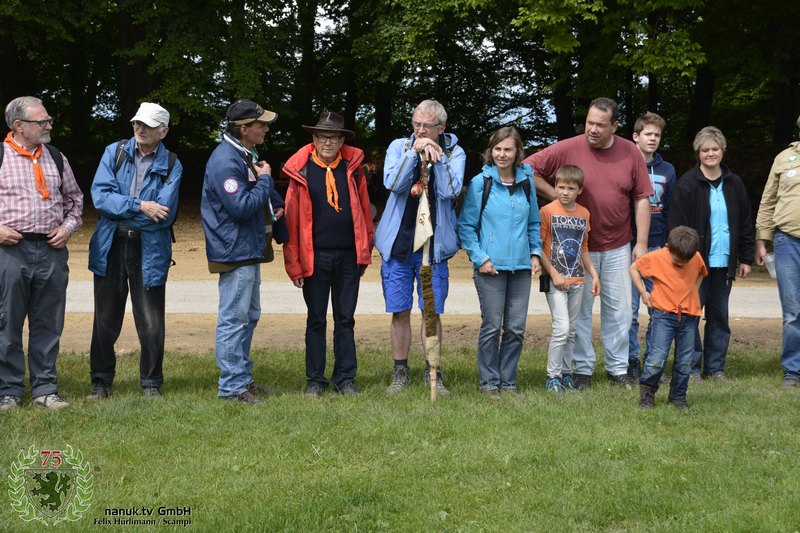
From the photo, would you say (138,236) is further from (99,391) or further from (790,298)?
(790,298)

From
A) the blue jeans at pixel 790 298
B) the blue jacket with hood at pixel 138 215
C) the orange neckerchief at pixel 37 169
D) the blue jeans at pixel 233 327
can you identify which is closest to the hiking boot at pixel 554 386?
the blue jeans at pixel 790 298

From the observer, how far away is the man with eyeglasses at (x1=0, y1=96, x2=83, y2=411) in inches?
257

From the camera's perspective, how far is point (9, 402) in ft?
21.5

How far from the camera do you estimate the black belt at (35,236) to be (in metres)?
6.56

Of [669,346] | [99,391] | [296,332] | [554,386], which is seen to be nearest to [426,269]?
[554,386]

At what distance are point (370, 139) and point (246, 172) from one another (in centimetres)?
2108

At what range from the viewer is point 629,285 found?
293 inches

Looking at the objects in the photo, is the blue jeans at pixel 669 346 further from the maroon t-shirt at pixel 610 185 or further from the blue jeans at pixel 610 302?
the maroon t-shirt at pixel 610 185

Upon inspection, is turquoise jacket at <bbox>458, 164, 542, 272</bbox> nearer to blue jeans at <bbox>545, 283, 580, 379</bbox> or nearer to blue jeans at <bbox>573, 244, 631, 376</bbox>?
blue jeans at <bbox>545, 283, 580, 379</bbox>

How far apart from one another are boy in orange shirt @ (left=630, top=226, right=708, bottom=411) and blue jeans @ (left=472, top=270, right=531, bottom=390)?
92 cm

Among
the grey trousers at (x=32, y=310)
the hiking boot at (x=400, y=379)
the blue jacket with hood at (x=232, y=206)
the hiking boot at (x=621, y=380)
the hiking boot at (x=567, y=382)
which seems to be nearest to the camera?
the grey trousers at (x=32, y=310)

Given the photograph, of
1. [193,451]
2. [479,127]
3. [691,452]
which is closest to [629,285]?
[691,452]

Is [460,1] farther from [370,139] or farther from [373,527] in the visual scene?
→ [373,527]

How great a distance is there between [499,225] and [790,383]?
9.03 ft
